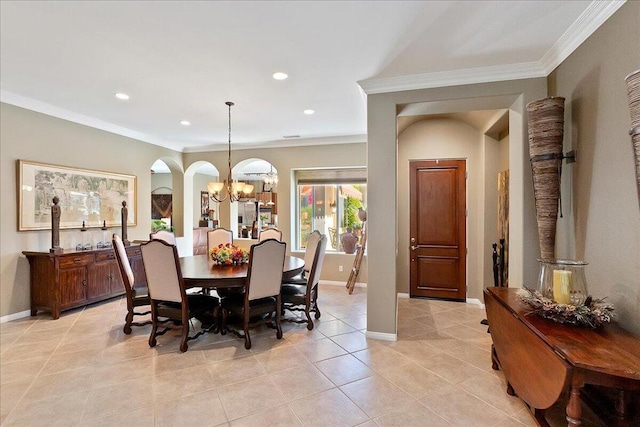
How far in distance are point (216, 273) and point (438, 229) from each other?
3353 mm

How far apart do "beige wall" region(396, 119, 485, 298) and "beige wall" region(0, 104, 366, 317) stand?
44.2 inches

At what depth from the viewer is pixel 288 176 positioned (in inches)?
251

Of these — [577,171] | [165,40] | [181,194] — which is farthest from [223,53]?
[181,194]

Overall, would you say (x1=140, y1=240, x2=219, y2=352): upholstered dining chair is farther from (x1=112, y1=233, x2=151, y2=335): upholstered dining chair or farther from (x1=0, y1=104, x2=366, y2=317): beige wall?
(x1=0, y1=104, x2=366, y2=317): beige wall

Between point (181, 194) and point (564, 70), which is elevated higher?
point (564, 70)

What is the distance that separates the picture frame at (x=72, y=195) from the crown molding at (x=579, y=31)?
19.4 feet

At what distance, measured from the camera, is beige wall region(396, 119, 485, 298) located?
15.6 ft

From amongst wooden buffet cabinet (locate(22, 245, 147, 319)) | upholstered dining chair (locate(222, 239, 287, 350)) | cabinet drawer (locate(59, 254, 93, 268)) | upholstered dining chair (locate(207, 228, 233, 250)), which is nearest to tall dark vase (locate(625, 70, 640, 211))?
upholstered dining chair (locate(222, 239, 287, 350))

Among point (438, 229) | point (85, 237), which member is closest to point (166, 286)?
point (85, 237)

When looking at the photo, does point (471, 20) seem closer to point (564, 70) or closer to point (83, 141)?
point (564, 70)

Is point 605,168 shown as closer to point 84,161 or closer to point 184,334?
point 184,334

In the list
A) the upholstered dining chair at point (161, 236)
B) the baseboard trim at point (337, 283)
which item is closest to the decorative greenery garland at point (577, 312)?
the baseboard trim at point (337, 283)

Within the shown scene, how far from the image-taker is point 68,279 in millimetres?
4168

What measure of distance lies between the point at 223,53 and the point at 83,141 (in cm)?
340
